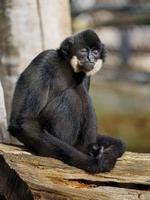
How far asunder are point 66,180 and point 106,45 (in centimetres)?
862

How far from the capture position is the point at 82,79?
736cm

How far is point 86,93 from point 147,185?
136cm

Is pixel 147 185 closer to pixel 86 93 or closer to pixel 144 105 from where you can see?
pixel 86 93

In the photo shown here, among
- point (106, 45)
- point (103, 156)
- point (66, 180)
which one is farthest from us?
point (106, 45)

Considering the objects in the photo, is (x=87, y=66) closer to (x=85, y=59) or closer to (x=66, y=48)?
(x=85, y=59)

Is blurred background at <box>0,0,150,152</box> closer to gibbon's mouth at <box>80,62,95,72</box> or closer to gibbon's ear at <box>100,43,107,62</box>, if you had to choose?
gibbon's ear at <box>100,43,107,62</box>

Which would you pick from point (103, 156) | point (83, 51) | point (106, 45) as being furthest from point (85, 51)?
point (106, 45)

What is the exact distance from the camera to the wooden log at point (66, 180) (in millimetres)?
6285

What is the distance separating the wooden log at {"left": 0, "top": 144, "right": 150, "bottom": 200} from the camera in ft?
20.6

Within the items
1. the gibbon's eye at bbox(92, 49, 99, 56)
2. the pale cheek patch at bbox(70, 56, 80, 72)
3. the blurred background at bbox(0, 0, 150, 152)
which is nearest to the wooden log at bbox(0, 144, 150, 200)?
the pale cheek patch at bbox(70, 56, 80, 72)

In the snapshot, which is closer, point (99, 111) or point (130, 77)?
point (99, 111)

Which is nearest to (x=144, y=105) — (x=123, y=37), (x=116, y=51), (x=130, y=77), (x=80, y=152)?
(x=130, y=77)

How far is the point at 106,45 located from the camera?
14695 millimetres

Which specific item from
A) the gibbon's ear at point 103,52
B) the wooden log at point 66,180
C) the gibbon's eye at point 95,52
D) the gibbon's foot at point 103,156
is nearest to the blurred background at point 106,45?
A: the gibbon's ear at point 103,52
